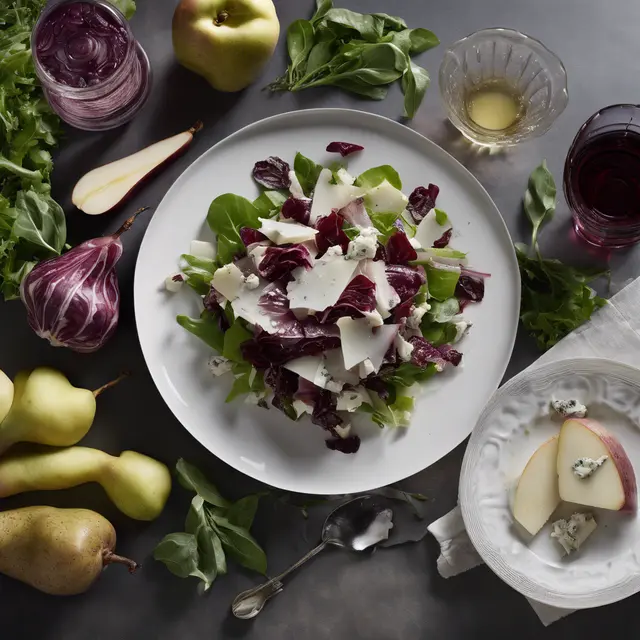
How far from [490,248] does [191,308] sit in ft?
1.88

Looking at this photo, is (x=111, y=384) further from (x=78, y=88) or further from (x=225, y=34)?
(x=225, y=34)

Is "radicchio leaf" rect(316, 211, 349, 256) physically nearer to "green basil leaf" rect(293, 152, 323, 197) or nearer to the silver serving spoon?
"green basil leaf" rect(293, 152, 323, 197)

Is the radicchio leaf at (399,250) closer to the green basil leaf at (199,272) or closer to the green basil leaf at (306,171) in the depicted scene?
the green basil leaf at (306,171)

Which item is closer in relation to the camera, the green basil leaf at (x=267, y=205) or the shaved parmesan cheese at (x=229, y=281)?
the shaved parmesan cheese at (x=229, y=281)

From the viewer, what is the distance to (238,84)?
1.51 metres

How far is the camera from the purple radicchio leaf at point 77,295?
138 centimetres

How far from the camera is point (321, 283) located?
1.30 meters

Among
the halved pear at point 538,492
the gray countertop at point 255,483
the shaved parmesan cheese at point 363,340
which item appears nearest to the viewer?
the shaved parmesan cheese at point 363,340

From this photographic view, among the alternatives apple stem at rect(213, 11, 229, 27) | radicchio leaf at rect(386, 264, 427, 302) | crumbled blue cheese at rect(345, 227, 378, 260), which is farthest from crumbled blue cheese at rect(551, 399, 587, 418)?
apple stem at rect(213, 11, 229, 27)

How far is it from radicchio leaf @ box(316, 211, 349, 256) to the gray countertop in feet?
1.10

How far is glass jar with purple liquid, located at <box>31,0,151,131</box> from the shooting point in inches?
54.4

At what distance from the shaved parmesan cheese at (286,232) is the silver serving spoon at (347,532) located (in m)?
0.52

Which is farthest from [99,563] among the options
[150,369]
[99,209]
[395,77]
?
[395,77]

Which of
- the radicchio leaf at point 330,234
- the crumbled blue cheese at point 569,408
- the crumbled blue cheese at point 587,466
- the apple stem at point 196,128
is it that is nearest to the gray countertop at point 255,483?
the apple stem at point 196,128
